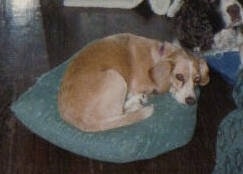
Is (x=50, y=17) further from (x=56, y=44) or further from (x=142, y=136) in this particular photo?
(x=142, y=136)

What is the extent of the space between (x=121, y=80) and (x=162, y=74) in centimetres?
20

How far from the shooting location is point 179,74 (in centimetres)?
247

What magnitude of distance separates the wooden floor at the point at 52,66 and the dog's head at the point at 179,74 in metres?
0.27

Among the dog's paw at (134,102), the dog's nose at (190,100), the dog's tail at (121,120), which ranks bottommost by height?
the dog's paw at (134,102)

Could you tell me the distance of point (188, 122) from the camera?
8.28 ft

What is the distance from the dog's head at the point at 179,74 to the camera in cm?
246

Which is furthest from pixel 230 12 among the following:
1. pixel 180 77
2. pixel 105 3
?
pixel 105 3

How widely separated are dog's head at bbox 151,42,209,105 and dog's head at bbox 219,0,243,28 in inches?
22.3

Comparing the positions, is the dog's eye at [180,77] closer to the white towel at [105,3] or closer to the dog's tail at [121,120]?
the dog's tail at [121,120]

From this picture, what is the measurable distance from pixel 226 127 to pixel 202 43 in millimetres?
1115

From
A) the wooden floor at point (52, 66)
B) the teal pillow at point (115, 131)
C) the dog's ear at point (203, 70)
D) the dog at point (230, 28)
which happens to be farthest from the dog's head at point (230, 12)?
the teal pillow at point (115, 131)

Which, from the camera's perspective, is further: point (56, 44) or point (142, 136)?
point (56, 44)

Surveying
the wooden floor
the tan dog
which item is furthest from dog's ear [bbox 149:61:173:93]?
the wooden floor

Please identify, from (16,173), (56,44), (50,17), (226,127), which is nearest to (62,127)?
(16,173)
